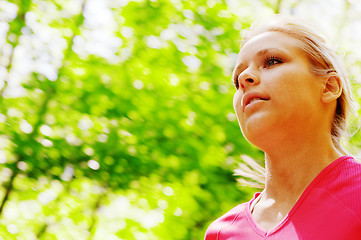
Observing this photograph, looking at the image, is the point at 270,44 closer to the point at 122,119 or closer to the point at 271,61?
the point at 271,61

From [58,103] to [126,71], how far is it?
76cm

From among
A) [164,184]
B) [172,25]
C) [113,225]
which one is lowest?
[113,225]

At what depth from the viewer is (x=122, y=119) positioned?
4195mm

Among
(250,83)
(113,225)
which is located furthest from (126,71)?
(250,83)

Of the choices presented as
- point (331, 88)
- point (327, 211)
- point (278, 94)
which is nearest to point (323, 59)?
point (331, 88)

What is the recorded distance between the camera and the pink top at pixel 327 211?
3.38 ft

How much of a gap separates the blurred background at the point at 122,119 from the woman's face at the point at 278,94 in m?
2.82

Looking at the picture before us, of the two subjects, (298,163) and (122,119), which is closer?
(298,163)

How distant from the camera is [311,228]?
42.4 inches

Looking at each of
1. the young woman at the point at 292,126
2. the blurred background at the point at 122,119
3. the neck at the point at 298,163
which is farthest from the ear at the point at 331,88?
the blurred background at the point at 122,119

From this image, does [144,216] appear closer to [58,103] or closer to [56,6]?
[58,103]

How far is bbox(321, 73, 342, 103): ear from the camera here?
129cm

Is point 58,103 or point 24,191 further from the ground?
point 58,103

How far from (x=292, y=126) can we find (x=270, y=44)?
0.28 meters
